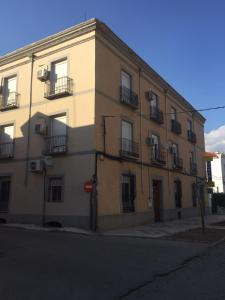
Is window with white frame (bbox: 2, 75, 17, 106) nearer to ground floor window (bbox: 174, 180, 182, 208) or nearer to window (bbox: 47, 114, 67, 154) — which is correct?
window (bbox: 47, 114, 67, 154)

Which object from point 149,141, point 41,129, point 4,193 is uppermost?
point 149,141

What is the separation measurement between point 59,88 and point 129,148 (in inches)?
Result: 190

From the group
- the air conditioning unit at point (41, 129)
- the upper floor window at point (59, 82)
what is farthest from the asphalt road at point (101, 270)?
the upper floor window at point (59, 82)

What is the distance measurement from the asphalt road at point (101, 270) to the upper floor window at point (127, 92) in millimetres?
9371

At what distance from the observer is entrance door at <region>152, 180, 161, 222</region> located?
22266 millimetres

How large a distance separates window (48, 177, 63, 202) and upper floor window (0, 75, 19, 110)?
16.6ft

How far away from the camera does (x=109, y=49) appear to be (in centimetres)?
1842

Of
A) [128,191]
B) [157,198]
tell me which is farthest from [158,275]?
[157,198]

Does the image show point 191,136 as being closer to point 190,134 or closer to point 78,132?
point 190,134

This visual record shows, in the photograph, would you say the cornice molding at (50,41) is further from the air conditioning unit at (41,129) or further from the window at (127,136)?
the window at (127,136)

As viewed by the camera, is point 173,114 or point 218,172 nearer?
point 173,114

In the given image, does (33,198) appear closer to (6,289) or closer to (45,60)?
(45,60)

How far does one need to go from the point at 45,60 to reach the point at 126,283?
14750 mm

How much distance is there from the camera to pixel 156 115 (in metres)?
22.5
